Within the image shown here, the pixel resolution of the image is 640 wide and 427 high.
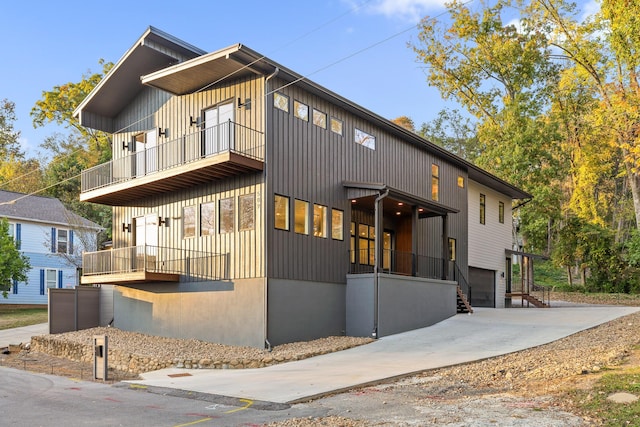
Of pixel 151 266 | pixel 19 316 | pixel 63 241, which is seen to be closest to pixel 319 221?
pixel 151 266

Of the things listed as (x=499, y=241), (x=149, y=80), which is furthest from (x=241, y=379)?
(x=499, y=241)

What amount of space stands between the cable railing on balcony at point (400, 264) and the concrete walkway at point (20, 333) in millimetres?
12919

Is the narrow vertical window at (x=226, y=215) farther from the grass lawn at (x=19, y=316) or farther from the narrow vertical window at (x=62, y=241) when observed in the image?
the narrow vertical window at (x=62, y=241)

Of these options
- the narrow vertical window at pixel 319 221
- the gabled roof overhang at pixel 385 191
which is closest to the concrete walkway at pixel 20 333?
the narrow vertical window at pixel 319 221

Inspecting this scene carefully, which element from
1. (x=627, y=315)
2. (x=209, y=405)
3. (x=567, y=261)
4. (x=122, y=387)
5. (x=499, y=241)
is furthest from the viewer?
(x=567, y=261)

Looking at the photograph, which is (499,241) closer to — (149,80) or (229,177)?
(229,177)

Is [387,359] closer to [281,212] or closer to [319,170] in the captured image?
[281,212]

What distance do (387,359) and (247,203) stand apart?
624 centimetres

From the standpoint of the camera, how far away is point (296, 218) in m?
18.4

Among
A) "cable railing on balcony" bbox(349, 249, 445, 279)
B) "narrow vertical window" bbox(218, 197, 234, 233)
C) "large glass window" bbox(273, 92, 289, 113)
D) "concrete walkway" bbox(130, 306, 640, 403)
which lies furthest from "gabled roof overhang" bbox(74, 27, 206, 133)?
"concrete walkway" bbox(130, 306, 640, 403)

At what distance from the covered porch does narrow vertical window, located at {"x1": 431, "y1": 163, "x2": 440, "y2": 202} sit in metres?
1.01

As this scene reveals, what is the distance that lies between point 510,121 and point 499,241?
9044 mm

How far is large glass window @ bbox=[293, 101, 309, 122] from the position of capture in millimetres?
18641

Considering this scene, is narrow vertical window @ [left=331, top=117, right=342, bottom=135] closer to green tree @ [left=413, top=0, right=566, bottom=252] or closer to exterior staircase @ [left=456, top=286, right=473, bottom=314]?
exterior staircase @ [left=456, top=286, right=473, bottom=314]
